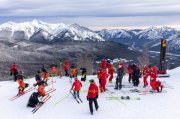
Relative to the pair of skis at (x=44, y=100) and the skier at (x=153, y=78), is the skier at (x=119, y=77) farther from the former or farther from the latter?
the pair of skis at (x=44, y=100)

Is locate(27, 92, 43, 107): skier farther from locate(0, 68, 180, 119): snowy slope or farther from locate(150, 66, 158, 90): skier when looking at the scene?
locate(150, 66, 158, 90): skier

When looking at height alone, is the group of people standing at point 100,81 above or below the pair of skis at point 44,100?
above

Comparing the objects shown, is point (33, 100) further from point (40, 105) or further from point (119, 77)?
point (119, 77)

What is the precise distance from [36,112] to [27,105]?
1.71 metres

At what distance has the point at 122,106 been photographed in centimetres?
2491

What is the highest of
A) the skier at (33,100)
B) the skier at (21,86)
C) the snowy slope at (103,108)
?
the skier at (21,86)

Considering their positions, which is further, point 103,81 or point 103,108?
point 103,81

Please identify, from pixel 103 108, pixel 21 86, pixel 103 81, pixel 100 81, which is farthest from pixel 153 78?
pixel 21 86

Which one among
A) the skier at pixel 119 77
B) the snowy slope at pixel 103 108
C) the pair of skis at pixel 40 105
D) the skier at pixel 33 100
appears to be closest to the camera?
the snowy slope at pixel 103 108

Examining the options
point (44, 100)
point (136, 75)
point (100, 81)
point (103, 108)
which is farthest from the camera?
point (136, 75)

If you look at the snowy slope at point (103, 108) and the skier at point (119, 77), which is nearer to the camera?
the snowy slope at point (103, 108)

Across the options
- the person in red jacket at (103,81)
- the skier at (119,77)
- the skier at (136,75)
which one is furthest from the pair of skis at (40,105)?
the skier at (136,75)

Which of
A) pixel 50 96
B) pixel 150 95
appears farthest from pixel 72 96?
pixel 150 95

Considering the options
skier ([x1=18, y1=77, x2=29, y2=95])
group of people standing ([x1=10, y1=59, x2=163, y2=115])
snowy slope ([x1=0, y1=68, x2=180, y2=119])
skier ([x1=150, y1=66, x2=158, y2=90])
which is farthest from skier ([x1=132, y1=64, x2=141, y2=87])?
skier ([x1=18, y1=77, x2=29, y2=95])
